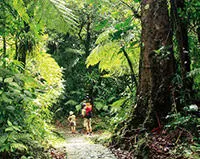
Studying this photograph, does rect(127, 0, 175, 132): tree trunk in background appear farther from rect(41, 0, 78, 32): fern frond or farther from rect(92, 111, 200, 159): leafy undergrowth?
rect(41, 0, 78, 32): fern frond

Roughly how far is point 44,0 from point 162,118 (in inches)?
138

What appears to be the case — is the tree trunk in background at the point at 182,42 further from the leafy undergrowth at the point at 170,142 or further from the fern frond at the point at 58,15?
the fern frond at the point at 58,15

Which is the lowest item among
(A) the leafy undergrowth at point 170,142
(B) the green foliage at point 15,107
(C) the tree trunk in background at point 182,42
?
(A) the leafy undergrowth at point 170,142

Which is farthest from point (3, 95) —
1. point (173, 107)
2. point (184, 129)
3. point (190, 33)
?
point (190, 33)

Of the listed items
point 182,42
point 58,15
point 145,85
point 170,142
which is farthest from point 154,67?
point 58,15

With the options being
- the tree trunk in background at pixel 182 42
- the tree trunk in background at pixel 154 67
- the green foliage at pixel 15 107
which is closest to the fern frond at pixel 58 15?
the green foliage at pixel 15 107

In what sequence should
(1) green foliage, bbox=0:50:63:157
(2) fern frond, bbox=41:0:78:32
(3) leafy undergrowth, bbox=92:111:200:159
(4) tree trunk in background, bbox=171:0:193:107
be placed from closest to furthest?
(2) fern frond, bbox=41:0:78:32, (1) green foliage, bbox=0:50:63:157, (3) leafy undergrowth, bbox=92:111:200:159, (4) tree trunk in background, bbox=171:0:193:107

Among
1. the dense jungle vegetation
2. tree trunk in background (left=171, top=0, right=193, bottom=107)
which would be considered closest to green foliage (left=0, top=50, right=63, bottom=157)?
the dense jungle vegetation

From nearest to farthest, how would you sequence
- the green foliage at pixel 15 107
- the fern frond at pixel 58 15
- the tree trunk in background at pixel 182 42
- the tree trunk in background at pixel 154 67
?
the fern frond at pixel 58 15 → the green foliage at pixel 15 107 → the tree trunk in background at pixel 182 42 → the tree trunk in background at pixel 154 67

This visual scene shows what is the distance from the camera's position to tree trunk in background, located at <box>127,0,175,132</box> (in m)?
4.33

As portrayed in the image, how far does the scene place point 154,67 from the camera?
14.6 ft

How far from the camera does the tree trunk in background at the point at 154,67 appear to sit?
4.33 m

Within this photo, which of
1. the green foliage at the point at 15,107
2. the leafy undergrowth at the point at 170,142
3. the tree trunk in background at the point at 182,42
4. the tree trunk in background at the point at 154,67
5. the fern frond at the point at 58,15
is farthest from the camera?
the tree trunk in background at the point at 154,67

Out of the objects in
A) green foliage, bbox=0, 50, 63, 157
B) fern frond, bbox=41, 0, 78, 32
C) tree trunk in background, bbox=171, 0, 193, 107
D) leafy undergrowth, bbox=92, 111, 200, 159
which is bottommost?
leafy undergrowth, bbox=92, 111, 200, 159
